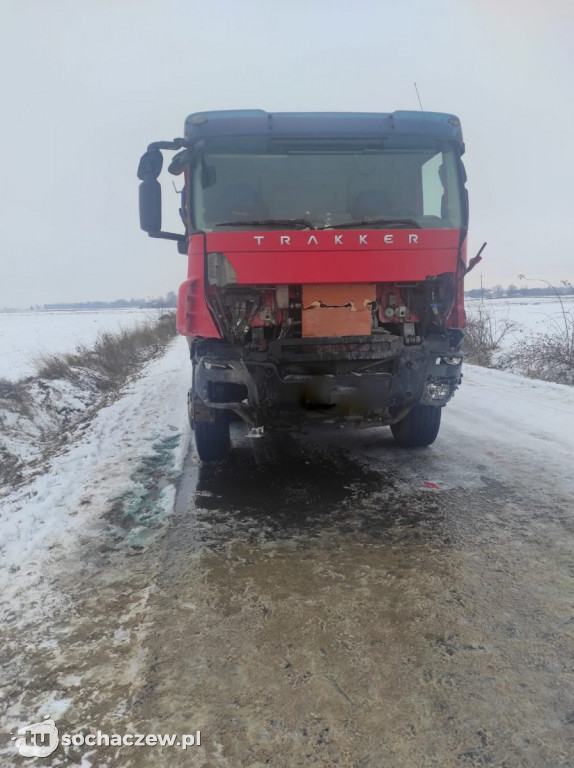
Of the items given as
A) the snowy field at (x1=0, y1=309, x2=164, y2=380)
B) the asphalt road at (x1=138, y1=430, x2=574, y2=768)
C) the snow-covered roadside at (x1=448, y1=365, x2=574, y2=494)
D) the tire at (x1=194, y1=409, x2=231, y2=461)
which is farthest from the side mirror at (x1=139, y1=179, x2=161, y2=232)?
the snowy field at (x1=0, y1=309, x2=164, y2=380)

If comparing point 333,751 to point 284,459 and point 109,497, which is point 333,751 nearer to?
point 109,497

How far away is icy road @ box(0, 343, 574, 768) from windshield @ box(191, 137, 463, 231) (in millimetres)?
2245

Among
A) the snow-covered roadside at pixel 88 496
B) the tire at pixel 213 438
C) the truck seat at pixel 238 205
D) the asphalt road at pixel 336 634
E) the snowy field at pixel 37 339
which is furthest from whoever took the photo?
the snowy field at pixel 37 339

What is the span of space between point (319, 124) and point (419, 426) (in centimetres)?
300

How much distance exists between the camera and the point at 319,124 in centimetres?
438

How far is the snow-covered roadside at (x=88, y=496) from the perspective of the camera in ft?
10.6

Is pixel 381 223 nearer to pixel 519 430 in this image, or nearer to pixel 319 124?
pixel 319 124

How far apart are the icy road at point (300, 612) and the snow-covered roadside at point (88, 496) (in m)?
0.02

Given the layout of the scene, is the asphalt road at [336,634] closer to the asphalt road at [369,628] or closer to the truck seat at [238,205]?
the asphalt road at [369,628]

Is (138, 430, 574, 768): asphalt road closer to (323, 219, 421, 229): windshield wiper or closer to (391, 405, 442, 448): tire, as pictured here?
(391, 405, 442, 448): tire

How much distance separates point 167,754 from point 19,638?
42.4 inches

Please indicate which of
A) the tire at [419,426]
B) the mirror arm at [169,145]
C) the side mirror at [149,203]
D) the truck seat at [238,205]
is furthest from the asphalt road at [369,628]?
the mirror arm at [169,145]

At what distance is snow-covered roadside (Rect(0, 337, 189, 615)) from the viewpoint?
10.6ft

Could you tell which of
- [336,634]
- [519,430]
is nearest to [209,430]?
[336,634]
